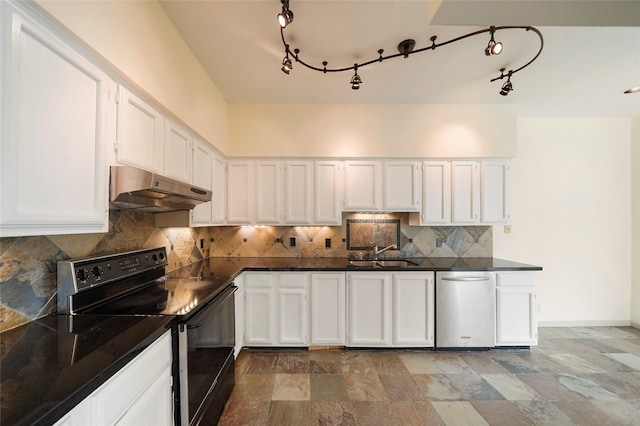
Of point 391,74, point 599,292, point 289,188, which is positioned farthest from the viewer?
point 599,292

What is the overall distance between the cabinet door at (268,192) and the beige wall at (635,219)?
16.2ft

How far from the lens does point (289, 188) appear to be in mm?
3199

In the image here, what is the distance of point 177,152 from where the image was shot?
2.07 metres

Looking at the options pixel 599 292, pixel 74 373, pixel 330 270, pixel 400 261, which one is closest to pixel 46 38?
pixel 74 373

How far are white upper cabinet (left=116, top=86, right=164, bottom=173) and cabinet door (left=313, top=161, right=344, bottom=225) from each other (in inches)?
69.5

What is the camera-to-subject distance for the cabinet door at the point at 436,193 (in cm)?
319

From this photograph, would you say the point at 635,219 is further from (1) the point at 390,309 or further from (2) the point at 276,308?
(2) the point at 276,308

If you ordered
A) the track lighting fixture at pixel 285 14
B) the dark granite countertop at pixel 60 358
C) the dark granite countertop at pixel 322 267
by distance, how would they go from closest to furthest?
the dark granite countertop at pixel 60 358 < the track lighting fixture at pixel 285 14 < the dark granite countertop at pixel 322 267

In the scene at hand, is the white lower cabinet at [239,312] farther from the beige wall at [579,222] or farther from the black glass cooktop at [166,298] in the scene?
the beige wall at [579,222]

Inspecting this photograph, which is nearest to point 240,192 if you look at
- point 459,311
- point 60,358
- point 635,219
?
point 60,358

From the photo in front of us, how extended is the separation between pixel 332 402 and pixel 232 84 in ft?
10.4

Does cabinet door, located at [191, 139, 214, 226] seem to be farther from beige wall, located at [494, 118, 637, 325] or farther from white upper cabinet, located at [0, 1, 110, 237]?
Answer: beige wall, located at [494, 118, 637, 325]

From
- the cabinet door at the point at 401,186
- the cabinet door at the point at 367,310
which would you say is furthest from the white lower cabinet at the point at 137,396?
the cabinet door at the point at 401,186

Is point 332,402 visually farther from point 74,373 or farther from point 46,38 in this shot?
point 46,38
